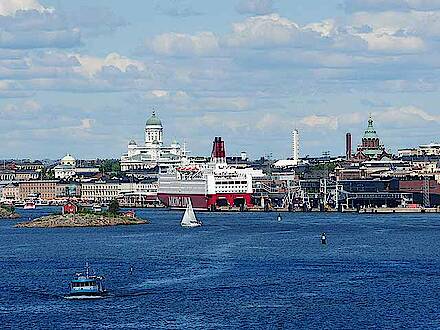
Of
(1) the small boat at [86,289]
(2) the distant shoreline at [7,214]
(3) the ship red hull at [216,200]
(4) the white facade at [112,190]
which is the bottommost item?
(1) the small boat at [86,289]

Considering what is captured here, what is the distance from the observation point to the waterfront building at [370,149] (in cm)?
18475

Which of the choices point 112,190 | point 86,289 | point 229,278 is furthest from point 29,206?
point 86,289

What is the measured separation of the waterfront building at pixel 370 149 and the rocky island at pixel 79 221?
8172 centimetres

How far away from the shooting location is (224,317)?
45312 millimetres

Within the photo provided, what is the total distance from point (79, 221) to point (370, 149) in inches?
3841

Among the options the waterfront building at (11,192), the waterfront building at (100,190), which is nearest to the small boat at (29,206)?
the waterfront building at (100,190)

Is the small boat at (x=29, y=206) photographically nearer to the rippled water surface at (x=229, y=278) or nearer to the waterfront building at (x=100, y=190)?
the waterfront building at (x=100, y=190)

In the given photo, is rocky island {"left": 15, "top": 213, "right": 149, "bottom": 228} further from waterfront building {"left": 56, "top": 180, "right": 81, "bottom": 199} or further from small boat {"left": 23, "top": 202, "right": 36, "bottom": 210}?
waterfront building {"left": 56, "top": 180, "right": 81, "bottom": 199}

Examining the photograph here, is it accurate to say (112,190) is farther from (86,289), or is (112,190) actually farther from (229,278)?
(86,289)

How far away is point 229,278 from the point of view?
5606 centimetres

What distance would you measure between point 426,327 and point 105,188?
432 feet

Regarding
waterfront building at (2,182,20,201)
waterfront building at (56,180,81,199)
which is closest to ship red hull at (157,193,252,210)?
waterfront building at (56,180,81,199)

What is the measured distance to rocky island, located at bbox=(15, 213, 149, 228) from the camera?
9994 cm

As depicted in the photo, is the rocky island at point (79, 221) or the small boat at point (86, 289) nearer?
the small boat at point (86, 289)
